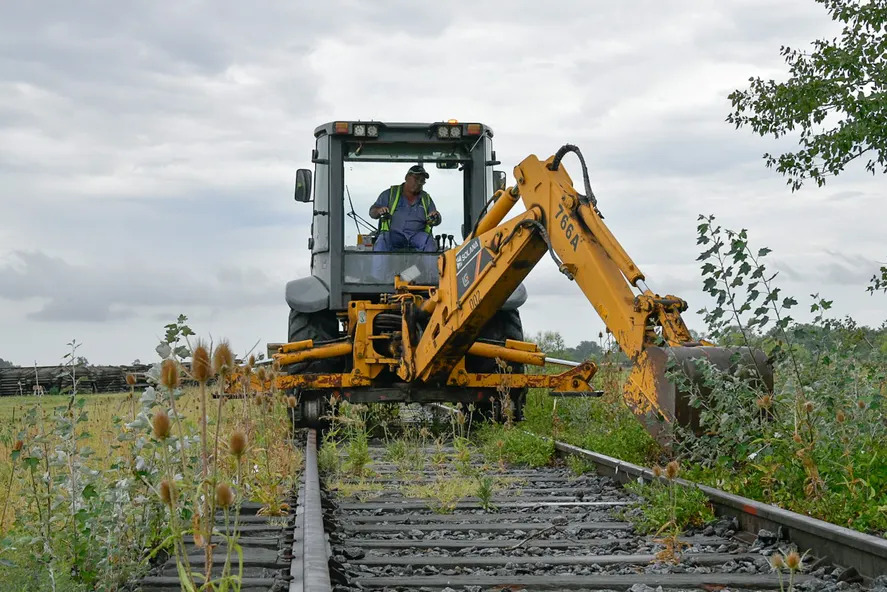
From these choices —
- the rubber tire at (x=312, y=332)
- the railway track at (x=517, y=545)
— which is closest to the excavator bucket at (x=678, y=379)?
the railway track at (x=517, y=545)

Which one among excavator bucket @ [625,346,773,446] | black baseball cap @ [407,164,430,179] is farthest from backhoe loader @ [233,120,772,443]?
excavator bucket @ [625,346,773,446]

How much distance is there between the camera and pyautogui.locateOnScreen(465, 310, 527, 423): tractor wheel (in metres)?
12.3

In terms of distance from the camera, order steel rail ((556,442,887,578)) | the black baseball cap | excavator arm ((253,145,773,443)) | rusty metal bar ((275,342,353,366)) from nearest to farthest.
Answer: steel rail ((556,442,887,578)), excavator arm ((253,145,773,443)), rusty metal bar ((275,342,353,366)), the black baseball cap

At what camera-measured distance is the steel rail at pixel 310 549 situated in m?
3.66

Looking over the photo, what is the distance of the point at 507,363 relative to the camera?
12312 mm

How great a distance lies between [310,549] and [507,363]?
8.13 m

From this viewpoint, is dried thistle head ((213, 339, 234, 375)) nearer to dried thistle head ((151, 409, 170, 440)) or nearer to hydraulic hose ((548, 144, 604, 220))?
dried thistle head ((151, 409, 170, 440))

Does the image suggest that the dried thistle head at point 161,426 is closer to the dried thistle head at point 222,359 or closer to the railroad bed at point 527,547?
the dried thistle head at point 222,359

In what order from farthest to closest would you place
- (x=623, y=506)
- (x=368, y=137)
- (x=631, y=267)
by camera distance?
(x=368, y=137) < (x=631, y=267) < (x=623, y=506)

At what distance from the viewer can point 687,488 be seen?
19.6ft

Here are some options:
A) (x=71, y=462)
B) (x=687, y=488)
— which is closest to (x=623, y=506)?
(x=687, y=488)

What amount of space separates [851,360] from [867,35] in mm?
12462

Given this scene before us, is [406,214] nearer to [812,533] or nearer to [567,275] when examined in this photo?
[567,275]

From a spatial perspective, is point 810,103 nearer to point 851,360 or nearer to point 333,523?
point 851,360
